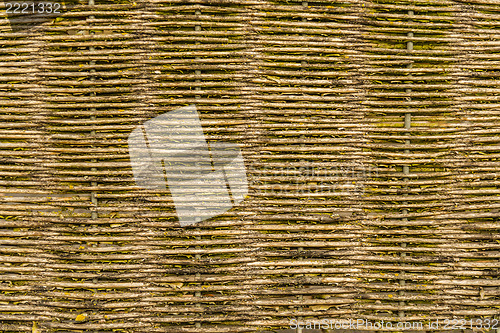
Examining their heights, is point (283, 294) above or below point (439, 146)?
below

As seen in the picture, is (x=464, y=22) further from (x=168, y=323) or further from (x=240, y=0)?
(x=168, y=323)


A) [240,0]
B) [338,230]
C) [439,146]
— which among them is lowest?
[338,230]

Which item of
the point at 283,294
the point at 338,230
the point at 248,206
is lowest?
the point at 283,294

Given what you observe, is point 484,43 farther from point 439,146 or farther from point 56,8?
point 56,8

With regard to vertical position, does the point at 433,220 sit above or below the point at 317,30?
below

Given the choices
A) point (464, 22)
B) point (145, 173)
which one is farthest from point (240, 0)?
point (464, 22)

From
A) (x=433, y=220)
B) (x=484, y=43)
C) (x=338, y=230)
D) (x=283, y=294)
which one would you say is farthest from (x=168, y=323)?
(x=484, y=43)
